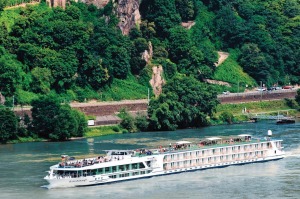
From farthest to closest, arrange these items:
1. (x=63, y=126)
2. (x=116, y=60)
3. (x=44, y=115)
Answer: (x=116, y=60)
(x=44, y=115)
(x=63, y=126)

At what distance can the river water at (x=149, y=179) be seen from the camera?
258 ft

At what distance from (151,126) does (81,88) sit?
11.7m

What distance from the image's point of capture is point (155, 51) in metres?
142

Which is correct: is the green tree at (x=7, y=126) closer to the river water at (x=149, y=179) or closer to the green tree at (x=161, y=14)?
the river water at (x=149, y=179)

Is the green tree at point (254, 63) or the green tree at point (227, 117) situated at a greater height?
the green tree at point (254, 63)

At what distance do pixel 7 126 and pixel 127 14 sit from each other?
128 feet

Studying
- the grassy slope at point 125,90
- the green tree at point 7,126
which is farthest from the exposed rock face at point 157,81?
the green tree at point 7,126

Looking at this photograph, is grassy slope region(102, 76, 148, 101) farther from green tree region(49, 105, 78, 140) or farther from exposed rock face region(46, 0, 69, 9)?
green tree region(49, 105, 78, 140)

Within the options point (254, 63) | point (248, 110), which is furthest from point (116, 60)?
point (254, 63)

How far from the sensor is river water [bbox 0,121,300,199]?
78.8 meters

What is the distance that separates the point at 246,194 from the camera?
7844cm

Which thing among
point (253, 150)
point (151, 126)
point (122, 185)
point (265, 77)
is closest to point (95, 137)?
point (151, 126)

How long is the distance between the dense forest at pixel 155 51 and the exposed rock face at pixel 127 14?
43.1 inches

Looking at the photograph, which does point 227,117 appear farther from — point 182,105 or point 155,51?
point 155,51
